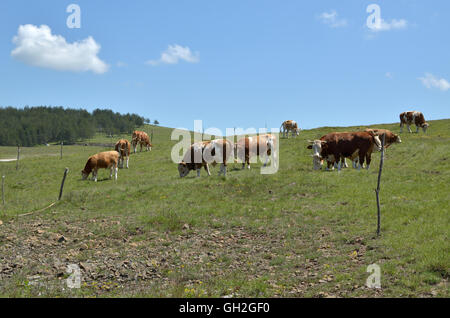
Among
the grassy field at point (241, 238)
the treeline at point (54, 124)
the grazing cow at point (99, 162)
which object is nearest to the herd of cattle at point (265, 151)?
the grazing cow at point (99, 162)

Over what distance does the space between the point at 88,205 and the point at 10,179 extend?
17.0 meters

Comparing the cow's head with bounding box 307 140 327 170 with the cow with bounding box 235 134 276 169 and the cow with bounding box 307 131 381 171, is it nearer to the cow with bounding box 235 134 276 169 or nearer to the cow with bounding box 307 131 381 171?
the cow with bounding box 307 131 381 171

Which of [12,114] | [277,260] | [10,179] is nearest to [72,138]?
[12,114]

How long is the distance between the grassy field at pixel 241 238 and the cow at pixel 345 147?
223 centimetres

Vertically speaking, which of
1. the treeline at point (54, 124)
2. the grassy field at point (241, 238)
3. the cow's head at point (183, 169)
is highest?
the treeline at point (54, 124)

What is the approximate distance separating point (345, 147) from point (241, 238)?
12.4 meters

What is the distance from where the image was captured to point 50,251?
11820 millimetres

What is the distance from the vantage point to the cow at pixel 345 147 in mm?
22078

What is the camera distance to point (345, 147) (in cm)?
2219

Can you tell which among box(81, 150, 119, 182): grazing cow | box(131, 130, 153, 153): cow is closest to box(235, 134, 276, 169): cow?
box(81, 150, 119, 182): grazing cow

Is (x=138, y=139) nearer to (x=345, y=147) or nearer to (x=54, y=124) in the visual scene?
(x=345, y=147)

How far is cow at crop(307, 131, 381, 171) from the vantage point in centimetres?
2208

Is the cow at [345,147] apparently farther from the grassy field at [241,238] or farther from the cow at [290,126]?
the cow at [290,126]
